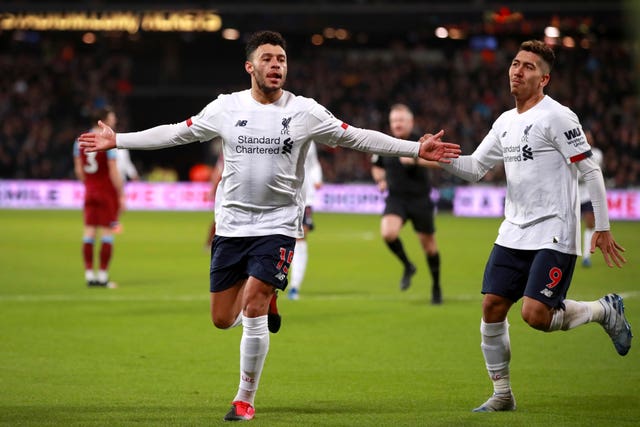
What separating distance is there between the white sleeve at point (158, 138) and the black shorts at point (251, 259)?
2.39 feet

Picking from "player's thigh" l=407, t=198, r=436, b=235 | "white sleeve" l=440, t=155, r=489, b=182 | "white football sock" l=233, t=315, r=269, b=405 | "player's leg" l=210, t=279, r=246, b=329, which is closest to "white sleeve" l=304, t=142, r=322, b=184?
"player's thigh" l=407, t=198, r=436, b=235

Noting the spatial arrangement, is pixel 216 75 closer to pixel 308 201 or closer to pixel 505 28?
pixel 505 28

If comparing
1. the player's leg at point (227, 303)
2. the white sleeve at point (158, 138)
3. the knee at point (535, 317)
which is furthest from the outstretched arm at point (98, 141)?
the knee at point (535, 317)

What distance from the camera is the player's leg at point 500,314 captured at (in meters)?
7.22

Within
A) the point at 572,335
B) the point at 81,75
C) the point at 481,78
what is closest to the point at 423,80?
the point at 481,78

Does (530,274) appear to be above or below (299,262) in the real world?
above

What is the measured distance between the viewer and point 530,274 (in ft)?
23.5

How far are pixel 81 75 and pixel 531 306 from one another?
138 feet

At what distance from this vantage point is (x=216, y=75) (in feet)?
161

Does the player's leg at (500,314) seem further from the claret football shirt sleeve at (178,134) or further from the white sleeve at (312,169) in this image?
the white sleeve at (312,169)

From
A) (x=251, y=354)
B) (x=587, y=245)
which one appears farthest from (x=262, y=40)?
(x=587, y=245)

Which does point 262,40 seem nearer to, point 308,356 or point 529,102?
point 529,102

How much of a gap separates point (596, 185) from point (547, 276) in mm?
685

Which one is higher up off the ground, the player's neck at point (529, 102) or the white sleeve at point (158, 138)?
the player's neck at point (529, 102)
